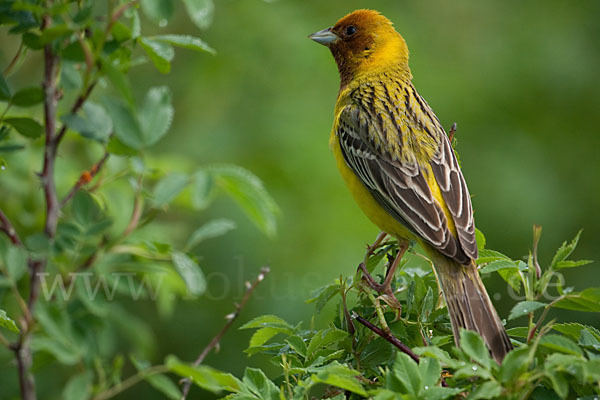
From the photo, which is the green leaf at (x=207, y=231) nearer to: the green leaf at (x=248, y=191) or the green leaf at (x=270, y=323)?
the green leaf at (x=248, y=191)

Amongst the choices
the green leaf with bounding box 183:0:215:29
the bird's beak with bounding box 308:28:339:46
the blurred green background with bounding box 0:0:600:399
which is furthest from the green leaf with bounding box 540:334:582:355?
the bird's beak with bounding box 308:28:339:46

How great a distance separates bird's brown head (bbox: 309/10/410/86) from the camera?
526cm

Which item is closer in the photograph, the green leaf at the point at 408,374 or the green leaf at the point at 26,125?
the green leaf at the point at 408,374

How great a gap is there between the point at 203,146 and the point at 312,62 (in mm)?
1256

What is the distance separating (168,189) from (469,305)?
4.98ft

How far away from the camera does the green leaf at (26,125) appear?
7.04 feet

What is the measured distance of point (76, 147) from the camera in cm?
623

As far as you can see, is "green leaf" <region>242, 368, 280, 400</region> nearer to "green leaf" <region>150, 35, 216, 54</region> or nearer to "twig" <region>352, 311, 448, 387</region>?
"twig" <region>352, 311, 448, 387</region>

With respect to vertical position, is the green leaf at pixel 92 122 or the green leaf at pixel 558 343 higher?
the green leaf at pixel 92 122

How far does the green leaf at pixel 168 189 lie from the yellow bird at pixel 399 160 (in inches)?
43.4

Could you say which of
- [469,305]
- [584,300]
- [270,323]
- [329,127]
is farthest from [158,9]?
[329,127]

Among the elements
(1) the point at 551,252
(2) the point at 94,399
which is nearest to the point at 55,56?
(2) the point at 94,399

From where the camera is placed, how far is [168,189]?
2.19 meters

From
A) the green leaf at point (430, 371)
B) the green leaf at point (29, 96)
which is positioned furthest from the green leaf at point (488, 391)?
the green leaf at point (29, 96)
